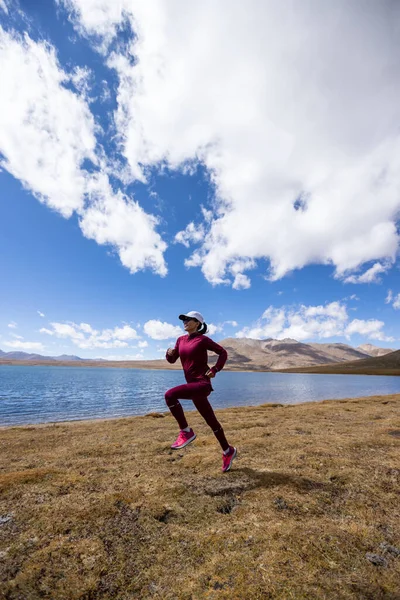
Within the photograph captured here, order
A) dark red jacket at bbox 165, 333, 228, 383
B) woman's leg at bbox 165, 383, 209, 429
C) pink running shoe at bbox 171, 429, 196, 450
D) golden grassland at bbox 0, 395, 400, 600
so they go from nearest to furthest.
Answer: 1. golden grassland at bbox 0, 395, 400, 600
2. woman's leg at bbox 165, 383, 209, 429
3. dark red jacket at bbox 165, 333, 228, 383
4. pink running shoe at bbox 171, 429, 196, 450

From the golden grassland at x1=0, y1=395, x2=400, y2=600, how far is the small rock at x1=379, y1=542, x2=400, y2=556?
3 centimetres

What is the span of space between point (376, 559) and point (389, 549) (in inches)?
20.0

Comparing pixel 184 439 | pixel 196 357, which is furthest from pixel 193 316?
pixel 184 439

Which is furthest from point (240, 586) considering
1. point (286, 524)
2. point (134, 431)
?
point (134, 431)

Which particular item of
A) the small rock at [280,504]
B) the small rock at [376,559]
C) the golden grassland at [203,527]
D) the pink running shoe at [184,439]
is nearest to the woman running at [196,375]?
the pink running shoe at [184,439]

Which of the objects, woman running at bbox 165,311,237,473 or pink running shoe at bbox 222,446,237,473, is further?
pink running shoe at bbox 222,446,237,473

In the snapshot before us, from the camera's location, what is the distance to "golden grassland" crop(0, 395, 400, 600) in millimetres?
3955

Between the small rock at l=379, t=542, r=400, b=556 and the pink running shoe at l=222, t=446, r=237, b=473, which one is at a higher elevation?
the pink running shoe at l=222, t=446, r=237, b=473

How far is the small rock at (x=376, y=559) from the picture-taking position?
442cm

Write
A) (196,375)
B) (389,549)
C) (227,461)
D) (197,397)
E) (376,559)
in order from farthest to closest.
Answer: (227,461), (196,375), (197,397), (389,549), (376,559)

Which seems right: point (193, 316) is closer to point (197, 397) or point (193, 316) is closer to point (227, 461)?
point (197, 397)

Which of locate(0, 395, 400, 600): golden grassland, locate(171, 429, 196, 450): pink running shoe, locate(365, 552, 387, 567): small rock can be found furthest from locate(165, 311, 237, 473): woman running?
locate(365, 552, 387, 567): small rock

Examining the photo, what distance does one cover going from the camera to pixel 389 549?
15.8 ft

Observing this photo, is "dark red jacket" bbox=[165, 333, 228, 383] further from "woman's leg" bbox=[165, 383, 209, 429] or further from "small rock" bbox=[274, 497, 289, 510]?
"small rock" bbox=[274, 497, 289, 510]
